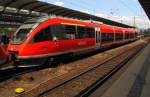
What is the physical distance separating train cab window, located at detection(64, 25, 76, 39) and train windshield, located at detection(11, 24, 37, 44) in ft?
9.88

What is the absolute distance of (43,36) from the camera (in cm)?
1684

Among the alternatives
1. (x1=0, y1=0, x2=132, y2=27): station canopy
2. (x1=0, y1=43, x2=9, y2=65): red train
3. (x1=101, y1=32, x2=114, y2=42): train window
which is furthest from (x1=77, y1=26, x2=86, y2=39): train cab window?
(x1=0, y1=43, x2=9, y2=65): red train

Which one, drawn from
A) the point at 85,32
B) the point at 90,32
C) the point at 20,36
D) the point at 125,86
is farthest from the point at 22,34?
the point at 90,32

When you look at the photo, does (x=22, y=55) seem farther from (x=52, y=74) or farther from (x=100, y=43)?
(x=100, y=43)

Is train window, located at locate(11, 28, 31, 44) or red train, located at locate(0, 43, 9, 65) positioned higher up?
train window, located at locate(11, 28, 31, 44)

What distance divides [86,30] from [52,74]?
909 centimetres

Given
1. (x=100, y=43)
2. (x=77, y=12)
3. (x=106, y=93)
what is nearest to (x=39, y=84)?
(x=106, y=93)

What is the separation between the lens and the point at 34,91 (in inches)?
438

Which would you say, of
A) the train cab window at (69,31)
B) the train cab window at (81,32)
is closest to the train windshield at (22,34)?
the train cab window at (69,31)

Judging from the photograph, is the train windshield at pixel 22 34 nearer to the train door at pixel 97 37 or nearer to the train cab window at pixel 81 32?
the train cab window at pixel 81 32

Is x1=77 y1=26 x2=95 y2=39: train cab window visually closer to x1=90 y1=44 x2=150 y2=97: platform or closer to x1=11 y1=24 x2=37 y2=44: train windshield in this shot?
x1=11 y1=24 x2=37 y2=44: train windshield

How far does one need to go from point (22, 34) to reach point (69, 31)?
13.4ft

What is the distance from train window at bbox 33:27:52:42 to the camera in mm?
16438

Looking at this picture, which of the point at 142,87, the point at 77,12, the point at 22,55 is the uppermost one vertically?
the point at 77,12
